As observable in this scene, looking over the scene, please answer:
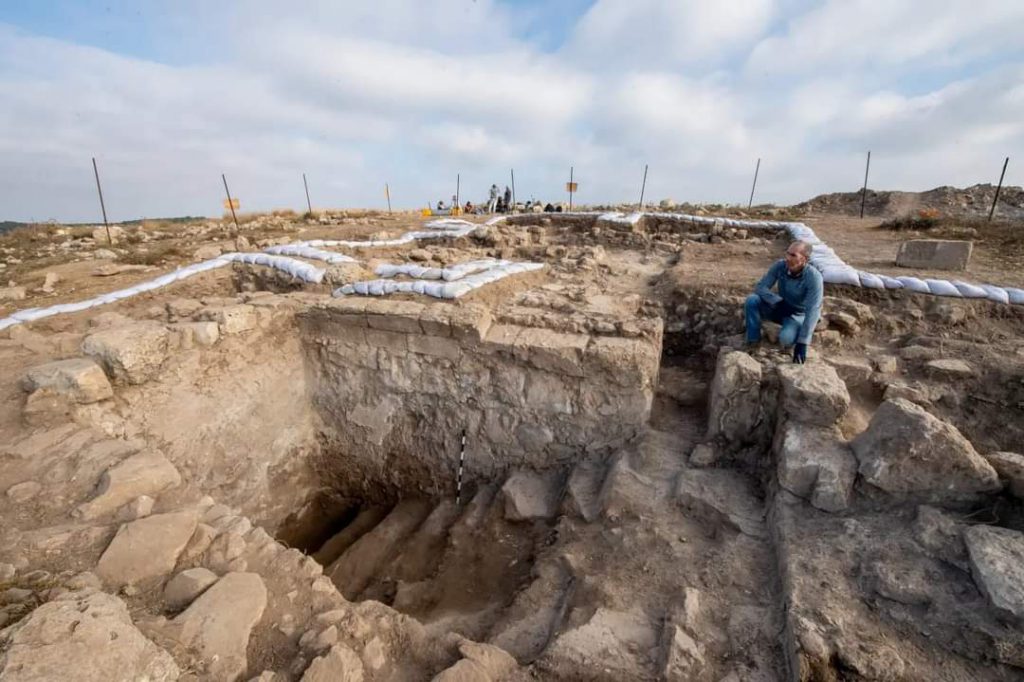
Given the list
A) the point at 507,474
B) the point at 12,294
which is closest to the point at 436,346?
the point at 507,474

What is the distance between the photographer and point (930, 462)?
8.46 ft

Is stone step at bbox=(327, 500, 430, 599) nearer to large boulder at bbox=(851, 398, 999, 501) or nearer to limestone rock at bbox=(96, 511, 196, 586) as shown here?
limestone rock at bbox=(96, 511, 196, 586)

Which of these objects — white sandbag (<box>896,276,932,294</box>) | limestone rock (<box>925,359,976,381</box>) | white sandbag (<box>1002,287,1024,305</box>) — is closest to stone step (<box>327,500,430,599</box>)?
limestone rock (<box>925,359,976,381</box>)

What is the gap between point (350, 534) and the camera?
4984 millimetres

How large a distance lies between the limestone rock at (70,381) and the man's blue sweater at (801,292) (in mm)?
5908

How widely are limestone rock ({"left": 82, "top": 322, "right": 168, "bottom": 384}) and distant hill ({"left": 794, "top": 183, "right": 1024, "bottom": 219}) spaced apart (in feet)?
64.0

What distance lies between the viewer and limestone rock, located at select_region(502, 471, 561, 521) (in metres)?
4.01

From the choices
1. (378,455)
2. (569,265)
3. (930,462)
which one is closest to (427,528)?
(378,455)

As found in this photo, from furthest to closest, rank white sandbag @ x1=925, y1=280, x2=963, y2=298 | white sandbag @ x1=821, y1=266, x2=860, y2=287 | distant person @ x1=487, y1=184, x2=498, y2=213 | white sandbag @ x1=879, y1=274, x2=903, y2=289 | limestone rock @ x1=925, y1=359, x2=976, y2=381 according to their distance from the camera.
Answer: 1. distant person @ x1=487, y1=184, x2=498, y2=213
2. white sandbag @ x1=821, y1=266, x2=860, y2=287
3. white sandbag @ x1=879, y1=274, x2=903, y2=289
4. white sandbag @ x1=925, y1=280, x2=963, y2=298
5. limestone rock @ x1=925, y1=359, x2=976, y2=381

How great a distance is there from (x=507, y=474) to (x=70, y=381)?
3806mm

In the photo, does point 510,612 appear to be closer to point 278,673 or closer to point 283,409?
point 278,673

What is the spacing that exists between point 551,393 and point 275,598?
9.06ft

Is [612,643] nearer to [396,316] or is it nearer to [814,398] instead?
[814,398]

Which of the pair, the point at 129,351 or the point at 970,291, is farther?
the point at 970,291
